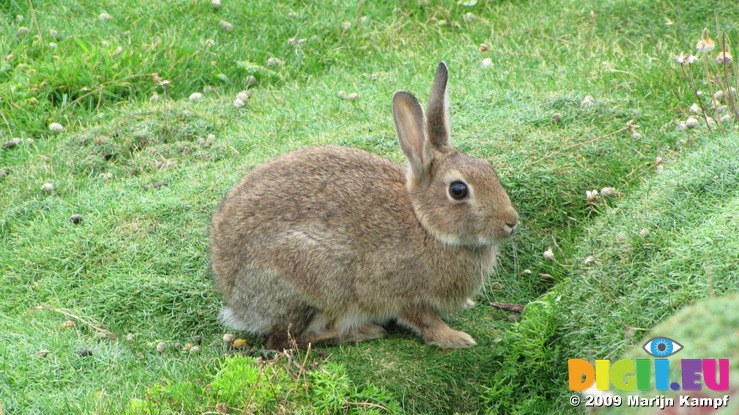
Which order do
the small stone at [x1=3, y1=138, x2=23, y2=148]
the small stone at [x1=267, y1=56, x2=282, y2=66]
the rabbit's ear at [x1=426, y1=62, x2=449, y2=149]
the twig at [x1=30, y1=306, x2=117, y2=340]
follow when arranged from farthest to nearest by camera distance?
the small stone at [x1=267, y1=56, x2=282, y2=66] → the small stone at [x1=3, y1=138, x2=23, y2=148] → the twig at [x1=30, y1=306, x2=117, y2=340] → the rabbit's ear at [x1=426, y1=62, x2=449, y2=149]

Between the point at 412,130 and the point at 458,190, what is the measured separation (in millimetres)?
450

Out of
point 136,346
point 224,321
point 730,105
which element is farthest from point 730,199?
point 136,346

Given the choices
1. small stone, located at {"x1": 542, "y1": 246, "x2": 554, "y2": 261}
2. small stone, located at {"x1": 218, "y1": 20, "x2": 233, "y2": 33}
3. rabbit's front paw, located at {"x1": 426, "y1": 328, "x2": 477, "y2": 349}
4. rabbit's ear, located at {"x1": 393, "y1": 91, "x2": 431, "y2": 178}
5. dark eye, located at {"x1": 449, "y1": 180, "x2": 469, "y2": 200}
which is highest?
small stone, located at {"x1": 218, "y1": 20, "x2": 233, "y2": 33}

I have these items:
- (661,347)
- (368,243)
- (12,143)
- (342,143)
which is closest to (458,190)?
(368,243)

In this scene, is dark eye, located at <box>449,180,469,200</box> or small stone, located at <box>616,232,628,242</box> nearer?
small stone, located at <box>616,232,628,242</box>

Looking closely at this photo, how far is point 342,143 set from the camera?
21.5ft

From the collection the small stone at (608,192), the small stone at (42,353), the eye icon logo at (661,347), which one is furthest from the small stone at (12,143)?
the eye icon logo at (661,347)

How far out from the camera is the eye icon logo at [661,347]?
6.39 ft

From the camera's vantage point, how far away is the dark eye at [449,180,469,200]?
4.73 m

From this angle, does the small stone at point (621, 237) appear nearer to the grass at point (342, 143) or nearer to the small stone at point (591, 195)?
the grass at point (342, 143)

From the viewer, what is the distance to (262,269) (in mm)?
4766

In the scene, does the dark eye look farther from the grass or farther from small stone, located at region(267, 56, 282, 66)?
small stone, located at region(267, 56, 282, 66)

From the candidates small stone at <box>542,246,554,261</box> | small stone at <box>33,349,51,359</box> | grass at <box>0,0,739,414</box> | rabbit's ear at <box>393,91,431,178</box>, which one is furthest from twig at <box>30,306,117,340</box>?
small stone at <box>542,246,554,261</box>

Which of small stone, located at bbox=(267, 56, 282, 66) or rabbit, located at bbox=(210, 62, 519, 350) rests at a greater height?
small stone, located at bbox=(267, 56, 282, 66)
